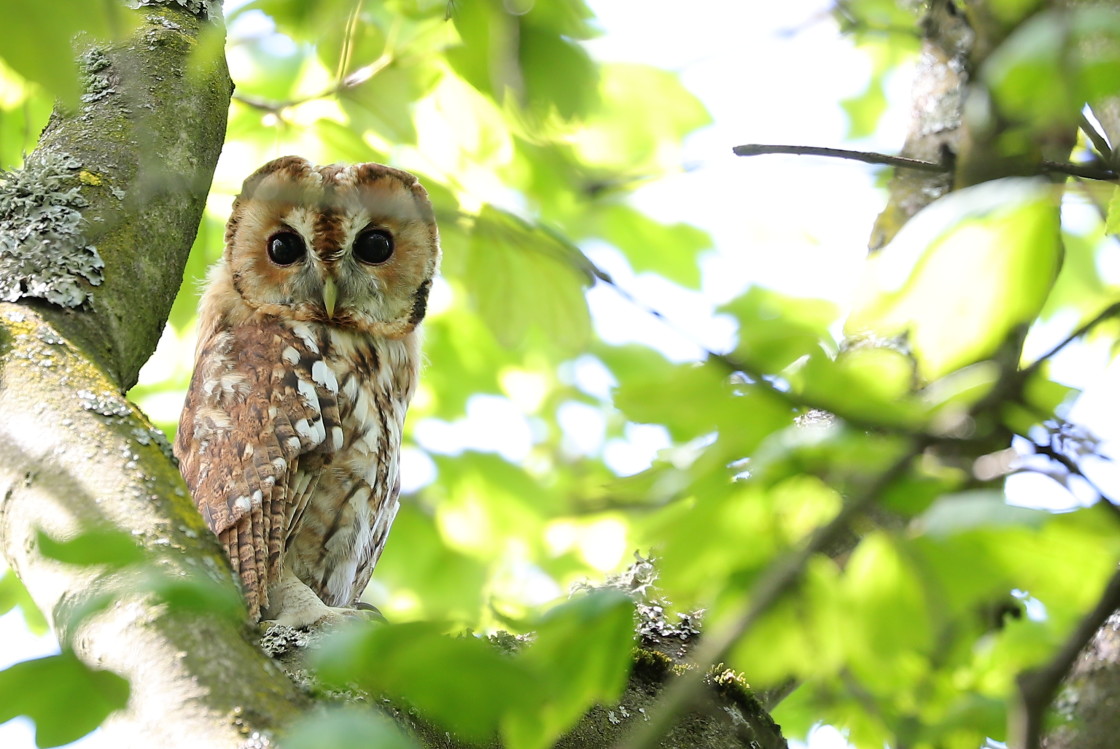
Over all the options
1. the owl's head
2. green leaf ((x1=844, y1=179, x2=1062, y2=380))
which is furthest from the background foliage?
the owl's head

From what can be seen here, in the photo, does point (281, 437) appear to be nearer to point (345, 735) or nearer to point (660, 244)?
point (345, 735)

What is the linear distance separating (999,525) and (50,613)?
1.16 metres

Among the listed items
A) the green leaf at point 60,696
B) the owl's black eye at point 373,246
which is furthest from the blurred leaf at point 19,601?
the green leaf at point 60,696

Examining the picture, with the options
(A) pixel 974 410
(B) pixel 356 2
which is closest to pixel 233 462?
(B) pixel 356 2

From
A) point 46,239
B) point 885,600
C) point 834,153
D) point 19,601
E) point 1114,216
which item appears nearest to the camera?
point 885,600

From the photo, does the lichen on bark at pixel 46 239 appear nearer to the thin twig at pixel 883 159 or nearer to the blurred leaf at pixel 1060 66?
the thin twig at pixel 883 159

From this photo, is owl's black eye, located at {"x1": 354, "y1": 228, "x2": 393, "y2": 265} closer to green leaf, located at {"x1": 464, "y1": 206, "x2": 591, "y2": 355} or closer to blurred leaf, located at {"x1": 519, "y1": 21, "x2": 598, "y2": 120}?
green leaf, located at {"x1": 464, "y1": 206, "x2": 591, "y2": 355}

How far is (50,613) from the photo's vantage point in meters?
1.33

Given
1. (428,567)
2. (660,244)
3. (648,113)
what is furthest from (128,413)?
(428,567)

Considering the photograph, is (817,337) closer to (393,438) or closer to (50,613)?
(50,613)

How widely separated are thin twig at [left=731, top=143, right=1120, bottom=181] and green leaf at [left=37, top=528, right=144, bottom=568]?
3.02ft

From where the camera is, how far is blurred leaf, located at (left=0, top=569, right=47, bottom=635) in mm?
3176

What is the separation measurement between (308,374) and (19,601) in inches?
106

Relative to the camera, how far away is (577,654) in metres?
0.93
